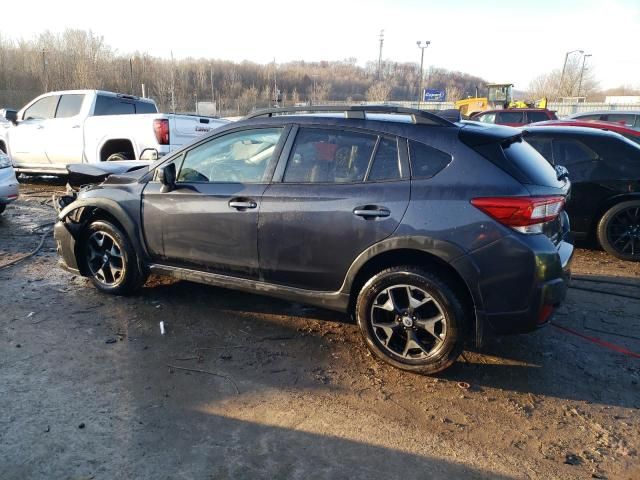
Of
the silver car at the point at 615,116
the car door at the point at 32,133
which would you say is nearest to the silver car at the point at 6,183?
the car door at the point at 32,133

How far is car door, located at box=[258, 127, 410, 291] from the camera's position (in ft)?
11.0

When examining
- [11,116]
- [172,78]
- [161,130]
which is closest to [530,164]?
[161,130]

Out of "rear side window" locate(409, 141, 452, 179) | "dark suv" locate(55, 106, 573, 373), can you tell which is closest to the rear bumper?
"dark suv" locate(55, 106, 573, 373)

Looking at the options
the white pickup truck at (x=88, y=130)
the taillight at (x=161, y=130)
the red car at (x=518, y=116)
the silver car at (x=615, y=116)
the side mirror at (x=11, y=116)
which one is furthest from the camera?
the red car at (x=518, y=116)

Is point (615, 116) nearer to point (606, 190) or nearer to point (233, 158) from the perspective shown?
point (606, 190)

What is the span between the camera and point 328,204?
11.5ft

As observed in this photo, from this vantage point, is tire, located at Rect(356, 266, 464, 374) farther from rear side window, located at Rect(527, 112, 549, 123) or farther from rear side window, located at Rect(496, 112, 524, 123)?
rear side window, located at Rect(527, 112, 549, 123)

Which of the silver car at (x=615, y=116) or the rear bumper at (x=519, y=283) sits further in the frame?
the silver car at (x=615, y=116)

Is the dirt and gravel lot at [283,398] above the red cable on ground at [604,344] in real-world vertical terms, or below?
below

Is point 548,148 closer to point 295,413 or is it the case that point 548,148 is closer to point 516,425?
point 516,425

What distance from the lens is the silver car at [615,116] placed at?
1440cm

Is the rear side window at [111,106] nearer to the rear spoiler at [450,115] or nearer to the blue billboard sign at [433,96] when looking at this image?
the rear spoiler at [450,115]

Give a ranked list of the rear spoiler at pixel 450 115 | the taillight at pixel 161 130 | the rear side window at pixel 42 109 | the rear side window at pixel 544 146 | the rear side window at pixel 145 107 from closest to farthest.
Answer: the rear spoiler at pixel 450 115 < the rear side window at pixel 544 146 < the taillight at pixel 161 130 < the rear side window at pixel 42 109 < the rear side window at pixel 145 107

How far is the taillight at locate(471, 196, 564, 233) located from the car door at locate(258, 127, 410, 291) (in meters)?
0.53
